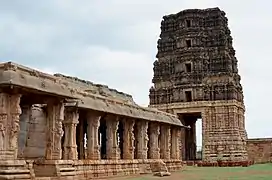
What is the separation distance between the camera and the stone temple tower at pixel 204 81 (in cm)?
4575

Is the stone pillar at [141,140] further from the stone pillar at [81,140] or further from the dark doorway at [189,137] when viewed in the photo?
the dark doorway at [189,137]

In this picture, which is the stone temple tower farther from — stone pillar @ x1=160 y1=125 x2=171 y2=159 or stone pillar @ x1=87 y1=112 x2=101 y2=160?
stone pillar @ x1=87 y1=112 x2=101 y2=160

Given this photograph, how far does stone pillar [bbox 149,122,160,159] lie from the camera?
30.1 meters

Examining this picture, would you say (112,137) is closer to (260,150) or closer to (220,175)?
(220,175)

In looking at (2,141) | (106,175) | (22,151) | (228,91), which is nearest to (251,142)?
(228,91)

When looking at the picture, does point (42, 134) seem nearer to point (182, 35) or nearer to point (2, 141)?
point (2, 141)

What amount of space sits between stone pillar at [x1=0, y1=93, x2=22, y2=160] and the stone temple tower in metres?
32.2

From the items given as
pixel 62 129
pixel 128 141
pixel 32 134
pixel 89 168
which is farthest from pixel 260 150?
pixel 32 134

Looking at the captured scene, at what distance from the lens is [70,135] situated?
66.0 feet

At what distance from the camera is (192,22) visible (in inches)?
1948

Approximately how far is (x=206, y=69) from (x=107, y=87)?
1797 centimetres

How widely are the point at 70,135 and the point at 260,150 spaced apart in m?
35.2

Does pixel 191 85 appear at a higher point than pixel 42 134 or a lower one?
higher

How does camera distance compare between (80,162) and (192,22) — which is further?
(192,22)
